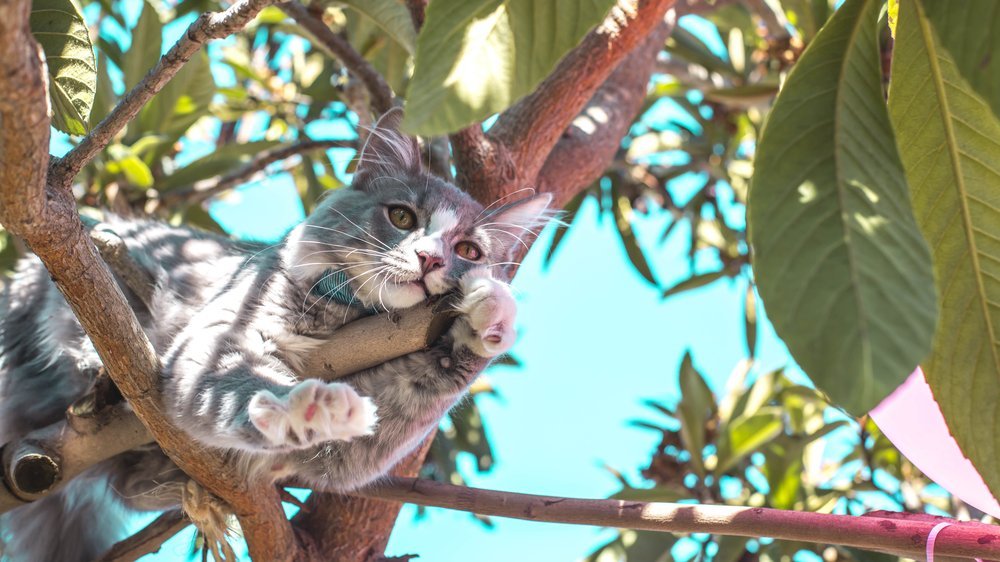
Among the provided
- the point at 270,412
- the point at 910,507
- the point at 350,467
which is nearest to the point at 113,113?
the point at 270,412

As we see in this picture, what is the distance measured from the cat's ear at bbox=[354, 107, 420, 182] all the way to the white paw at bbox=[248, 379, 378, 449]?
0.84 m

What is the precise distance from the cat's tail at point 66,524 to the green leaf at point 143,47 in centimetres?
108

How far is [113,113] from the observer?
1.12 meters

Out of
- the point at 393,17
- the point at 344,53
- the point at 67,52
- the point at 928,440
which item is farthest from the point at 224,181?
the point at 928,440

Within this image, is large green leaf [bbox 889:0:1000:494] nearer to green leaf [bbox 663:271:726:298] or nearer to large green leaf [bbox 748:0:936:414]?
large green leaf [bbox 748:0:936:414]

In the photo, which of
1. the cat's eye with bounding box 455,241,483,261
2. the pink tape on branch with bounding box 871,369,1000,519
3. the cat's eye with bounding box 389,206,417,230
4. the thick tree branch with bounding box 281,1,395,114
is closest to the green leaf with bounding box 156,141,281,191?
the thick tree branch with bounding box 281,1,395,114

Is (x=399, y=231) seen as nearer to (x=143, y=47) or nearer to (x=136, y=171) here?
(x=136, y=171)

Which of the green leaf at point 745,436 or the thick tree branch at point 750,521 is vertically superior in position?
the thick tree branch at point 750,521

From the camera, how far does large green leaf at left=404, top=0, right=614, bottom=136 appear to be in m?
0.91

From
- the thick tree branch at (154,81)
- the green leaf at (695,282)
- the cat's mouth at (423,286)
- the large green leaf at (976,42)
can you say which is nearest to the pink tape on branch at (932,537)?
the large green leaf at (976,42)

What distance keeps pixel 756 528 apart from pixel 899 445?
233 mm

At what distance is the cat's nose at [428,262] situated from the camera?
5.55ft

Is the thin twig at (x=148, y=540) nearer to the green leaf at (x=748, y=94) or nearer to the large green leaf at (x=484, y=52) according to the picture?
the large green leaf at (x=484, y=52)

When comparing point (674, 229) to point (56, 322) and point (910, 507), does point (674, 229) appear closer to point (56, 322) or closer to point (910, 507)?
point (910, 507)
